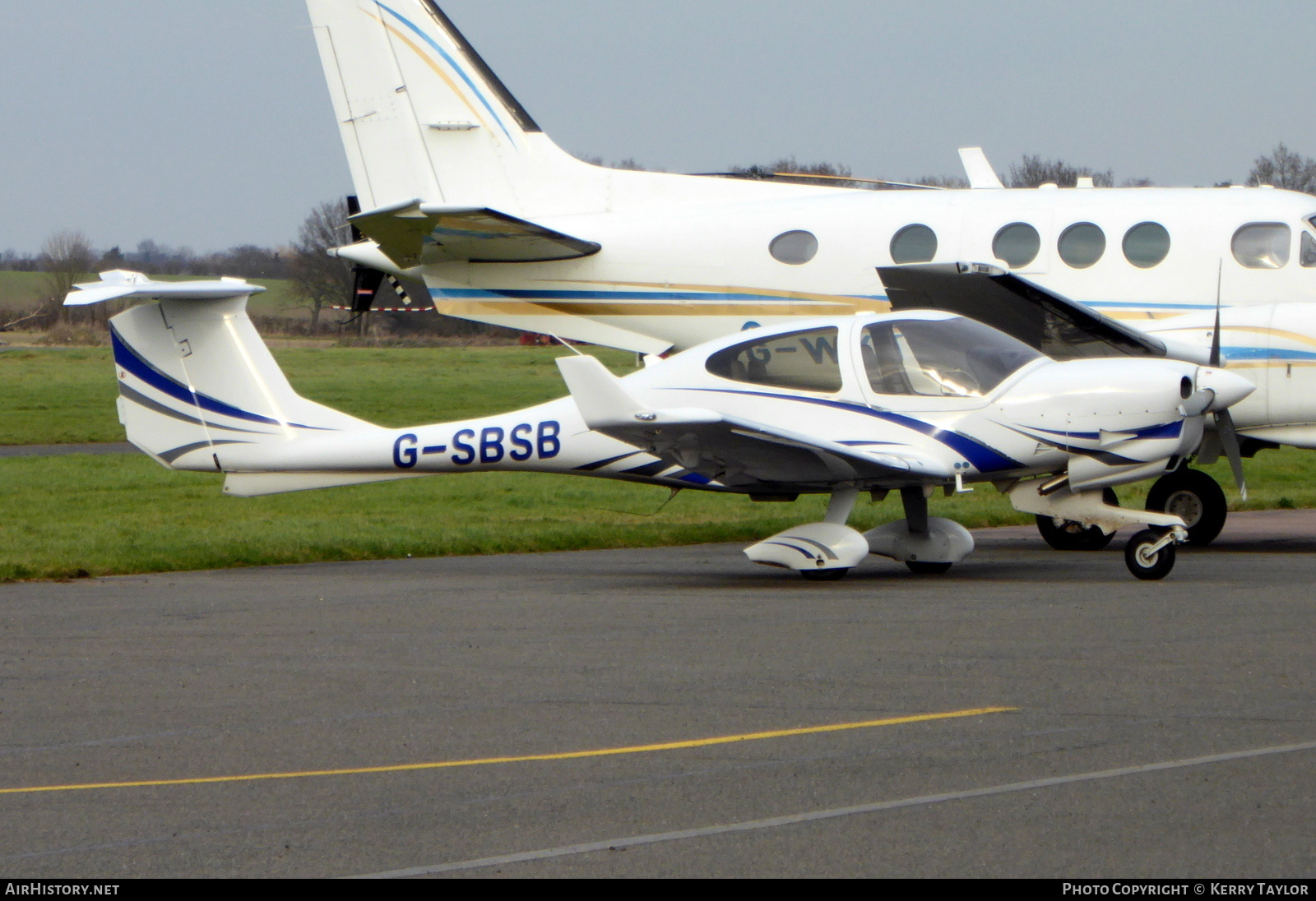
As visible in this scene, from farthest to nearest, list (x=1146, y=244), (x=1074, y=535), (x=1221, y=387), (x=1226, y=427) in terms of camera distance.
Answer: (x=1146, y=244)
(x=1074, y=535)
(x=1226, y=427)
(x=1221, y=387)

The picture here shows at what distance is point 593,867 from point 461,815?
0.70 m

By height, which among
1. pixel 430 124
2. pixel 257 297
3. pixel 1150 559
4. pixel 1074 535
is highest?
pixel 430 124

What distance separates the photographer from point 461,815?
181 inches

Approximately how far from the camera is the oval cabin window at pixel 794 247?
49.6 ft

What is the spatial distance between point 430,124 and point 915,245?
5.86 m

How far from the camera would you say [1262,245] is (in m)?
13.8

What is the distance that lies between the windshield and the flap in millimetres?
1564

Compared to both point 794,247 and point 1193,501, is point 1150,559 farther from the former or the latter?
point 794,247

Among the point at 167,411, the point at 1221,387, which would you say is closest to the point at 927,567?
the point at 1221,387

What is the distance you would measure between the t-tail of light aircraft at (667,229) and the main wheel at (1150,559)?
425cm

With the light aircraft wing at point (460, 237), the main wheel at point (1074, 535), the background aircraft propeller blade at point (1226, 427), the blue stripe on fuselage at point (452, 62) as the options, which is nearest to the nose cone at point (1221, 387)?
the background aircraft propeller blade at point (1226, 427)

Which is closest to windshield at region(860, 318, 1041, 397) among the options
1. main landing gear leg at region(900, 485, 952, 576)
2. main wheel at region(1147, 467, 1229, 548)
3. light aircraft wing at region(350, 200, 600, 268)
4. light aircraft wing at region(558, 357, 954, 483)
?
light aircraft wing at region(558, 357, 954, 483)

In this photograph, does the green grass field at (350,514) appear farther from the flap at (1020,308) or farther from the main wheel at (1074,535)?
the flap at (1020,308)

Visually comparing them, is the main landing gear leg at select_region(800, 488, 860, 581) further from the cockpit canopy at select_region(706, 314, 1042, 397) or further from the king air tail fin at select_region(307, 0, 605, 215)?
the king air tail fin at select_region(307, 0, 605, 215)
